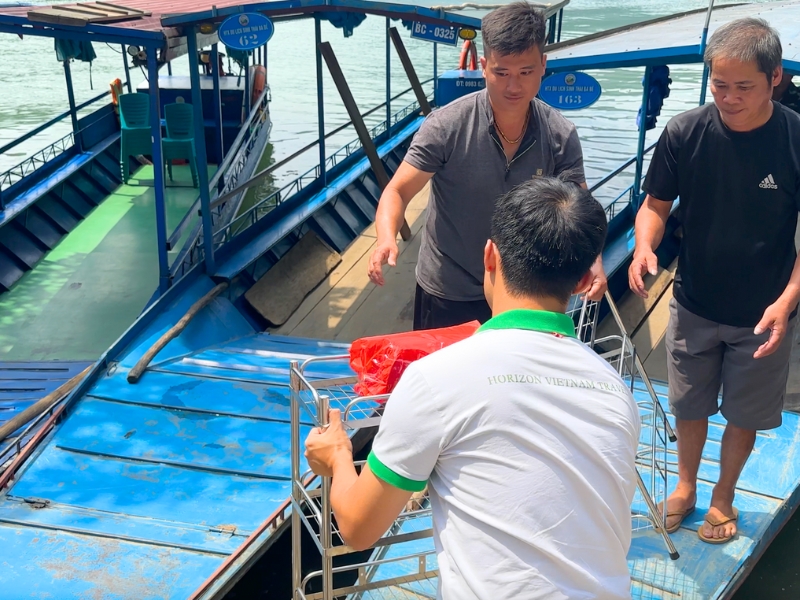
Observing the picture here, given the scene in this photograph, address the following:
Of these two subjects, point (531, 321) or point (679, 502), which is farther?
point (679, 502)

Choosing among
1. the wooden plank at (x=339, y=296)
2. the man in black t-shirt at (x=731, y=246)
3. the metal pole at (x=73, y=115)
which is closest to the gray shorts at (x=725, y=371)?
the man in black t-shirt at (x=731, y=246)

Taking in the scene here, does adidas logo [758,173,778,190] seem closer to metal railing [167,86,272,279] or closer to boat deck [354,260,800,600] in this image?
boat deck [354,260,800,600]

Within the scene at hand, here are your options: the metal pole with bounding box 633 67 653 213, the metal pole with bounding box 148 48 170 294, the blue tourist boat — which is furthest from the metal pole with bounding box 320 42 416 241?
the metal pole with bounding box 633 67 653 213

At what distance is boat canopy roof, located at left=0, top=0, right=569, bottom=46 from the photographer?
17.6 ft

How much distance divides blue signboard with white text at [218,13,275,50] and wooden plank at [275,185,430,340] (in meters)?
2.07

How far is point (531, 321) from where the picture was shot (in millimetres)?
1595

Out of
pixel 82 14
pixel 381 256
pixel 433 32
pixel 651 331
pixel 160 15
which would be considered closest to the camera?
pixel 381 256

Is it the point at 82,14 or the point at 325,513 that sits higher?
the point at 82,14

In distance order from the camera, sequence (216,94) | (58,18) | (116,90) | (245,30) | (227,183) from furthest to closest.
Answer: (116,90) → (216,94) → (227,183) → (245,30) → (58,18)

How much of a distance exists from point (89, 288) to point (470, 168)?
6.09m

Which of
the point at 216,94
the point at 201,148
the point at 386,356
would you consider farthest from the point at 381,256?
the point at 216,94

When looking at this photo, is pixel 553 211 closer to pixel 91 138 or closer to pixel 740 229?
Answer: pixel 740 229

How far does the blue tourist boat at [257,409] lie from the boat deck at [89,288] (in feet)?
2.96

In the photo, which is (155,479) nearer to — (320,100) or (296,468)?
(296,468)
